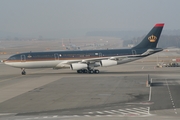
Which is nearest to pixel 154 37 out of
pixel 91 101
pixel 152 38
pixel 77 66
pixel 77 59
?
pixel 152 38

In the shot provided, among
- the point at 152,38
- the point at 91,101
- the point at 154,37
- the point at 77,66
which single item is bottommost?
the point at 91,101

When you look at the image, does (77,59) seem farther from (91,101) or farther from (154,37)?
(91,101)

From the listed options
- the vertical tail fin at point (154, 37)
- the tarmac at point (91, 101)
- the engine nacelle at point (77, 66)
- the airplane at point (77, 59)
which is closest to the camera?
the tarmac at point (91, 101)

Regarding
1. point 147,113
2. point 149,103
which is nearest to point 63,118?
point 147,113

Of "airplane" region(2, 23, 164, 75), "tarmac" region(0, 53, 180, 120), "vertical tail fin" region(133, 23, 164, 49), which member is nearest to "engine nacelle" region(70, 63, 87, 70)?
"airplane" region(2, 23, 164, 75)

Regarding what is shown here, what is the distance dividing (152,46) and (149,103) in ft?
105

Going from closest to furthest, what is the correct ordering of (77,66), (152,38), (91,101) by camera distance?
1. (91,101)
2. (77,66)
3. (152,38)

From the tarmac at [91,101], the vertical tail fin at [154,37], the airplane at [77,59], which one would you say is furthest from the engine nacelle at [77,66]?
the tarmac at [91,101]

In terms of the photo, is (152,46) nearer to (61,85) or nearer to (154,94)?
(61,85)

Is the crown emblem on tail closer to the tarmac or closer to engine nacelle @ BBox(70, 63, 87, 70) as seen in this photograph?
engine nacelle @ BBox(70, 63, 87, 70)

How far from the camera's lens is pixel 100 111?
2541cm

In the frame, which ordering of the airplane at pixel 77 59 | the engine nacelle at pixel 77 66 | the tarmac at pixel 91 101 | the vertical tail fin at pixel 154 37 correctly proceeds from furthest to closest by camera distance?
the vertical tail fin at pixel 154 37 < the airplane at pixel 77 59 < the engine nacelle at pixel 77 66 < the tarmac at pixel 91 101

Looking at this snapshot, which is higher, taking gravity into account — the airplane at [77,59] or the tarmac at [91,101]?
the airplane at [77,59]

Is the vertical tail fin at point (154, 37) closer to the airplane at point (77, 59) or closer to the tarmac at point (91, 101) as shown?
the airplane at point (77, 59)
